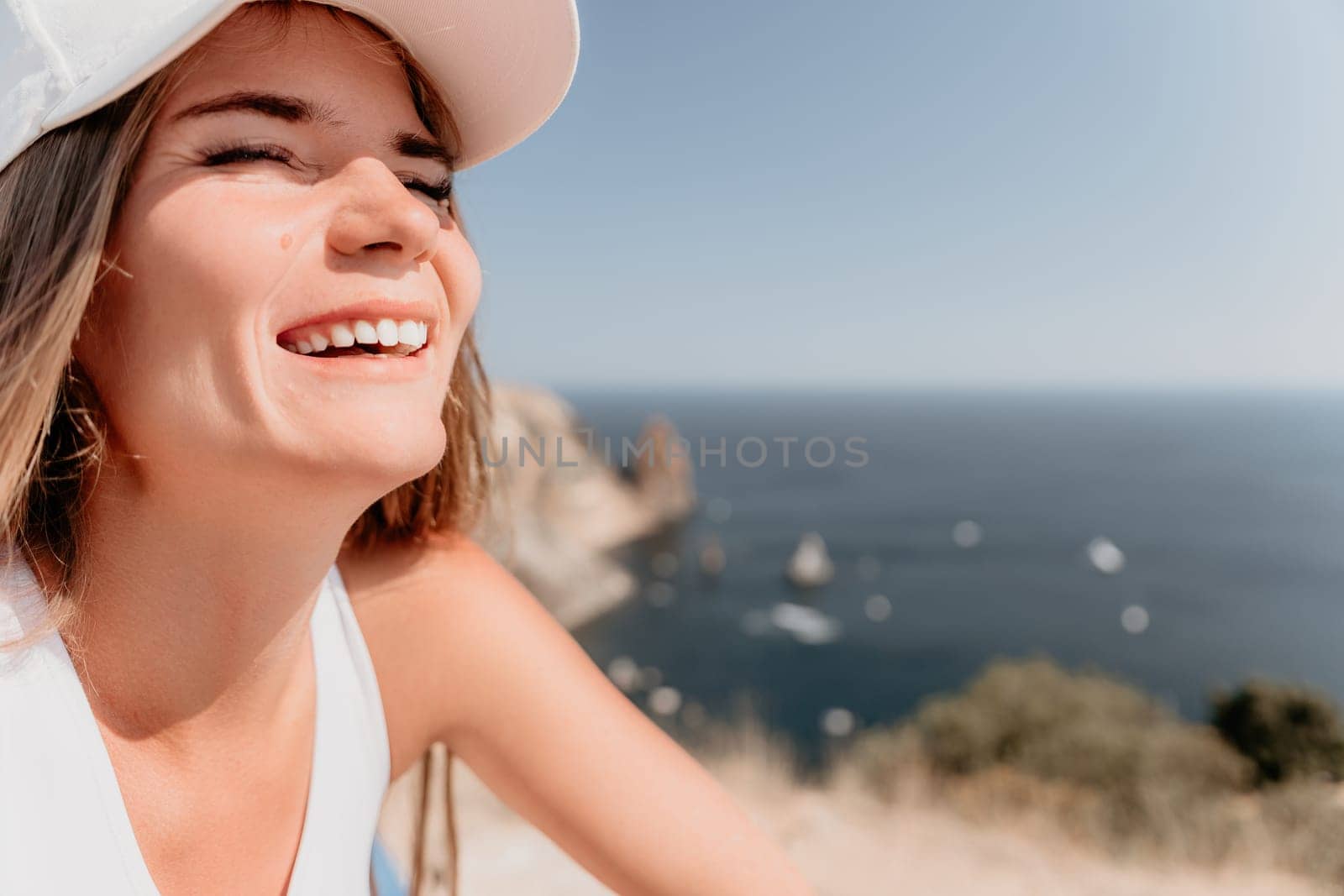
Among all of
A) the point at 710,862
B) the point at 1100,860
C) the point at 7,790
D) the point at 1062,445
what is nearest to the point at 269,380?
the point at 7,790

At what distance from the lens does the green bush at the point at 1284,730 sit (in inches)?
372

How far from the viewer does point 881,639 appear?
3572cm

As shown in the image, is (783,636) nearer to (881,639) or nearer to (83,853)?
(881,639)

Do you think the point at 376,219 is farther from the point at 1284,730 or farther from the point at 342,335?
the point at 1284,730

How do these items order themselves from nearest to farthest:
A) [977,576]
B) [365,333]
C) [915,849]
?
[365,333] < [915,849] < [977,576]

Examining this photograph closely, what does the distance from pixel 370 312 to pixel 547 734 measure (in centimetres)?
76

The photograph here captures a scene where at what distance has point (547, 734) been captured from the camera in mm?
1343

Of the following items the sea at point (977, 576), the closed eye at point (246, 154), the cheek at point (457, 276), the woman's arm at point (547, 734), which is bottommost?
the sea at point (977, 576)

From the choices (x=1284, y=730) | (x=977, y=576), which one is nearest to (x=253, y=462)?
(x=1284, y=730)

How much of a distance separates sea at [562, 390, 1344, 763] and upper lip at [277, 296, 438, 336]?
144 inches

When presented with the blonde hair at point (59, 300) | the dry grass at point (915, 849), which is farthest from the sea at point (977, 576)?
the blonde hair at point (59, 300)

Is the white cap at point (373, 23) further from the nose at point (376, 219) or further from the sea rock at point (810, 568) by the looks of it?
the sea rock at point (810, 568)

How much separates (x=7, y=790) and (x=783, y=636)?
3531cm

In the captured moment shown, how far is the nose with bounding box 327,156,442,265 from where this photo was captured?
0.92 meters
